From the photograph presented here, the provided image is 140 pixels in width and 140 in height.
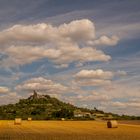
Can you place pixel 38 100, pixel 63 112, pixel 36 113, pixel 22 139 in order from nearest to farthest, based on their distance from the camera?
pixel 22 139 → pixel 63 112 → pixel 36 113 → pixel 38 100

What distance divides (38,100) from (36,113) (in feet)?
167

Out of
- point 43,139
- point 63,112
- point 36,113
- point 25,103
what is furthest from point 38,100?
point 43,139

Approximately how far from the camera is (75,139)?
27125 mm

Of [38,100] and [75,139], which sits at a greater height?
[38,100]

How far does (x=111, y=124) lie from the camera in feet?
157

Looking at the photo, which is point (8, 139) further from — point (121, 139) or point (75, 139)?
point (121, 139)

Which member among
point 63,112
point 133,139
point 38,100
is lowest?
point 133,139

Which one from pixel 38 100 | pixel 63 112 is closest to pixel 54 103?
pixel 38 100

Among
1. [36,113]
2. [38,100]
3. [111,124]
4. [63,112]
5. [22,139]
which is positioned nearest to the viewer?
[22,139]

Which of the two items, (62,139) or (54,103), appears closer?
(62,139)

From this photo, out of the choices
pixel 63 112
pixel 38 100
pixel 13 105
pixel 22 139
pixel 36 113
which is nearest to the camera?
pixel 22 139

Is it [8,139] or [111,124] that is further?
[111,124]

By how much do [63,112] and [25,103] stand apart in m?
61.8

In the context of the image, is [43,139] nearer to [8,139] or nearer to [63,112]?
[8,139]
